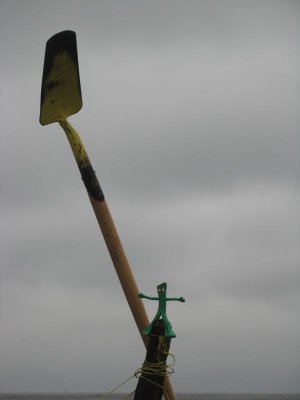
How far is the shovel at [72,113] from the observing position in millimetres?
7184

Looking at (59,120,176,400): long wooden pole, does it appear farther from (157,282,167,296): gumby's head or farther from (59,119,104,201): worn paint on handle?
(157,282,167,296): gumby's head

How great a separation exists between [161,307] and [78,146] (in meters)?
1.89

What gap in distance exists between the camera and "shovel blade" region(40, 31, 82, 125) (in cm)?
756

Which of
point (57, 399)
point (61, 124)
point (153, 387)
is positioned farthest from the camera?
point (57, 399)

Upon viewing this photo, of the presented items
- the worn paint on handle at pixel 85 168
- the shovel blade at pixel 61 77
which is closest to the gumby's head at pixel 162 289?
the worn paint on handle at pixel 85 168

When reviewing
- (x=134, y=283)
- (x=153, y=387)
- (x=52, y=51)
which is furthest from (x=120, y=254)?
(x=52, y=51)

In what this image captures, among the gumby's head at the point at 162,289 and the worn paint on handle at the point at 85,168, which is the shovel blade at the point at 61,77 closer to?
the worn paint on handle at the point at 85,168

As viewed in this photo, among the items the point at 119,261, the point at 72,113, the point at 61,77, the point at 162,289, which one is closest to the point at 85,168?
the point at 72,113

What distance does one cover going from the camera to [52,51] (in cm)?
767

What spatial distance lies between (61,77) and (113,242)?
1956mm

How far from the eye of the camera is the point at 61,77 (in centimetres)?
766

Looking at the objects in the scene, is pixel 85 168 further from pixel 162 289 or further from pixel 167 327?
pixel 167 327

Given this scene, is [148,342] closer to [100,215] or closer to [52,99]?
[100,215]

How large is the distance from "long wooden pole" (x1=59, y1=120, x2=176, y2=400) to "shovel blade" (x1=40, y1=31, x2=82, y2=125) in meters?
0.62
